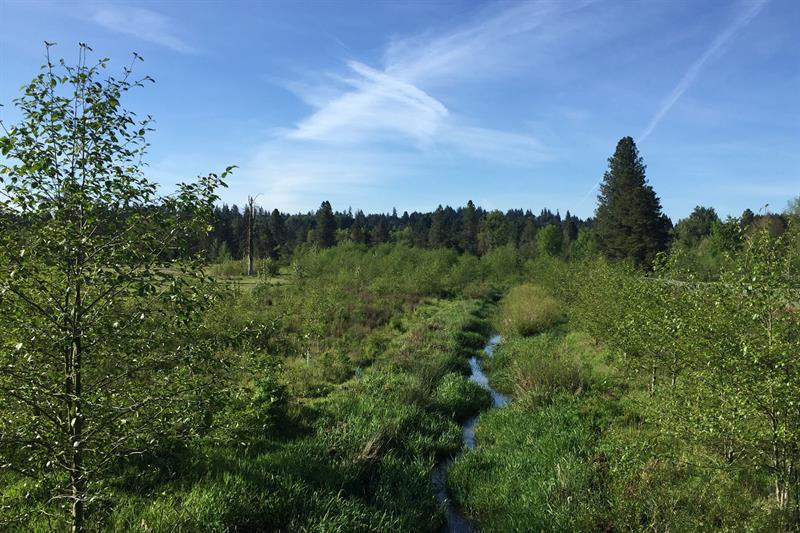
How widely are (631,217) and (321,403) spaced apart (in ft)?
135

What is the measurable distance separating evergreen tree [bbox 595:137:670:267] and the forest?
99.7 ft

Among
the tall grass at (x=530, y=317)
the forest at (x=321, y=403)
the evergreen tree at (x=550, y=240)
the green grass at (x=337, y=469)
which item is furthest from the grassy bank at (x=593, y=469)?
the evergreen tree at (x=550, y=240)

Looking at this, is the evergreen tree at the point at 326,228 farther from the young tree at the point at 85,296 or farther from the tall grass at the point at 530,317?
the young tree at the point at 85,296

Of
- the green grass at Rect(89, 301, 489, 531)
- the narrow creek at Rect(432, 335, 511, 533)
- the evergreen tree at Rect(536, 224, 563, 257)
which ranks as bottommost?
the narrow creek at Rect(432, 335, 511, 533)

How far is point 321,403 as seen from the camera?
464 inches

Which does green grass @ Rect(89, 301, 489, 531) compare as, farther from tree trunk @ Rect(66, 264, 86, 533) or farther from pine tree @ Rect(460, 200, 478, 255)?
pine tree @ Rect(460, 200, 478, 255)

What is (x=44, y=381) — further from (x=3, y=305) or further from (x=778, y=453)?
(x=778, y=453)

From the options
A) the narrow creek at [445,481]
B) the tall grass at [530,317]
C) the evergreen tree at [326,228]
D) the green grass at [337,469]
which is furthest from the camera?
the evergreen tree at [326,228]

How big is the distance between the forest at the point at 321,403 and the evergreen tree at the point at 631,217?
3039 centimetres

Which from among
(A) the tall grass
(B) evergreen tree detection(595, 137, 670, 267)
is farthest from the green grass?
(B) evergreen tree detection(595, 137, 670, 267)

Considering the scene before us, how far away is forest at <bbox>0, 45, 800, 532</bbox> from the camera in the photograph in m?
4.15

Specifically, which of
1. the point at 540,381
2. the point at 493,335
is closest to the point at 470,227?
the point at 493,335

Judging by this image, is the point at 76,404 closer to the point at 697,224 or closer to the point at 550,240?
the point at 550,240

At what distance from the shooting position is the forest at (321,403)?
4148 millimetres
